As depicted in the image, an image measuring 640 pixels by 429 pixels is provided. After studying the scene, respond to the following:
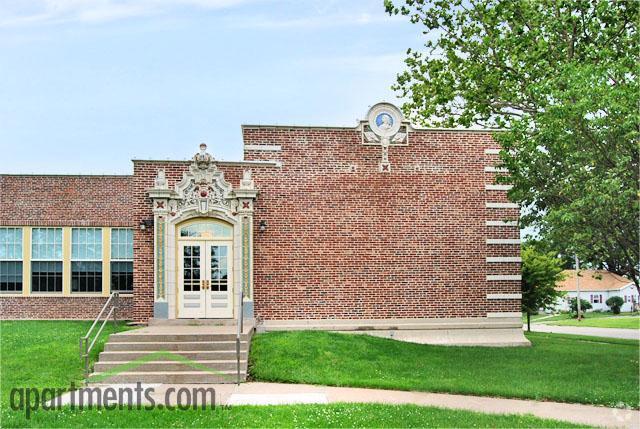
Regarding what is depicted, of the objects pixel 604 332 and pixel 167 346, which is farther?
pixel 604 332

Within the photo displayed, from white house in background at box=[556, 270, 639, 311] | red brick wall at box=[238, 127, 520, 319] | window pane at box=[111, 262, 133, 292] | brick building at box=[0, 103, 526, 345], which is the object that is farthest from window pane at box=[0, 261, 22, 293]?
white house in background at box=[556, 270, 639, 311]

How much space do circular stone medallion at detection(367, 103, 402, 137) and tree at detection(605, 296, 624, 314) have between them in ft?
188

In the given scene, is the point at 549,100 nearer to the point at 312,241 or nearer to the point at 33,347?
the point at 312,241

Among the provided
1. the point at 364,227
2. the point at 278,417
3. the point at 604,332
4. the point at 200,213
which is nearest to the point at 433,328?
the point at 364,227

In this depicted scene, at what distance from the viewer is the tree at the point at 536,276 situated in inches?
969

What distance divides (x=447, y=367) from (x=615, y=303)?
59.7 meters

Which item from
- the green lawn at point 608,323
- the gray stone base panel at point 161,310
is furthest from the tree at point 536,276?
the green lawn at point 608,323

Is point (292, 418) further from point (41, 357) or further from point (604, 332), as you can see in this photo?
point (604, 332)

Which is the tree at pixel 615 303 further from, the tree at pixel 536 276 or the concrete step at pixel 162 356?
the concrete step at pixel 162 356

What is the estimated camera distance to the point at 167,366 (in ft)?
44.5

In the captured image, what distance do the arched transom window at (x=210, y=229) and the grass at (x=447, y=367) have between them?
2941mm

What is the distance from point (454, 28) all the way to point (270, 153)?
372 inches

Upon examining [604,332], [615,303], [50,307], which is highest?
[50,307]

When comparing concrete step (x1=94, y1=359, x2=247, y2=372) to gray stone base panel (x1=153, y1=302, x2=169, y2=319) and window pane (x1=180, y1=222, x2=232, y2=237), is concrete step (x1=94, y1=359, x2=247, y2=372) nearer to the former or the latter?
gray stone base panel (x1=153, y1=302, x2=169, y2=319)
